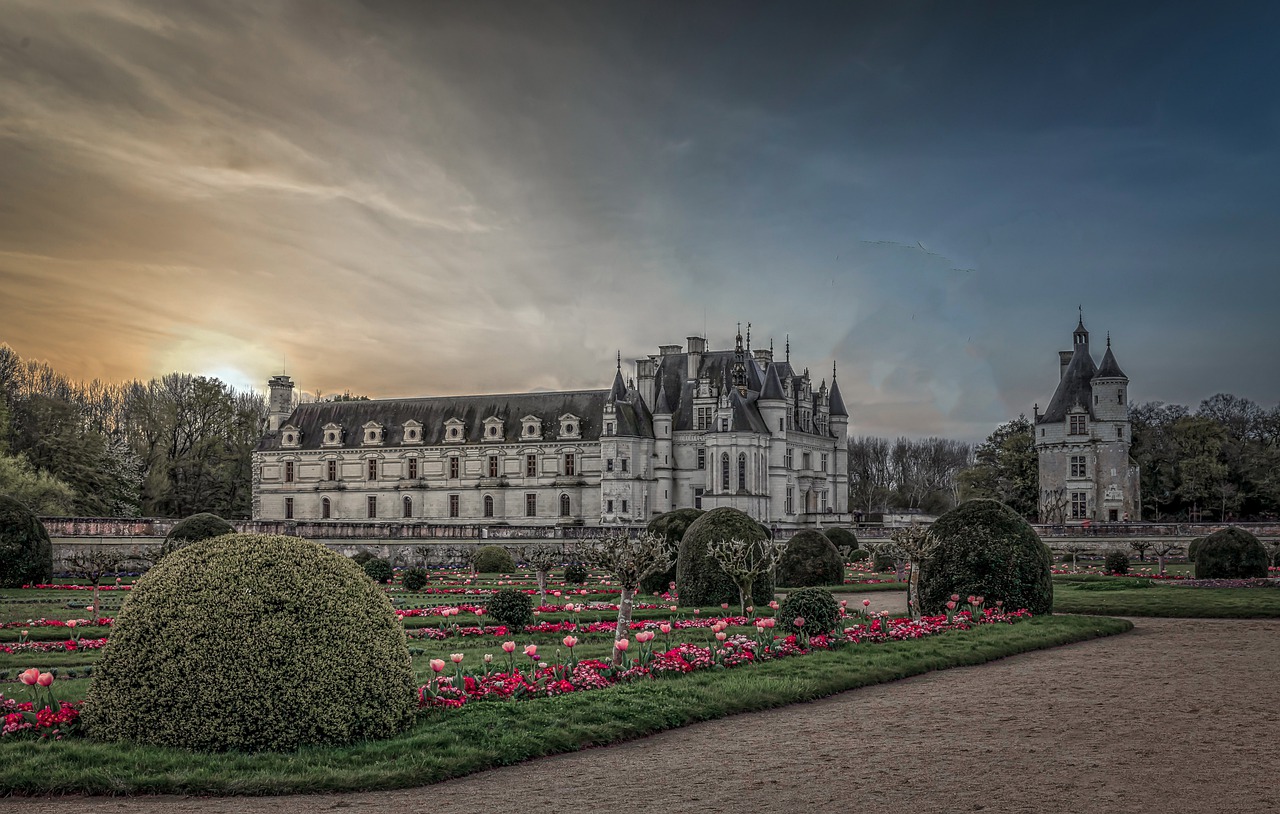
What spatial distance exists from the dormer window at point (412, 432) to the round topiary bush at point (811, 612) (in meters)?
53.3

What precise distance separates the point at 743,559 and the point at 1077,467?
4576 centimetres

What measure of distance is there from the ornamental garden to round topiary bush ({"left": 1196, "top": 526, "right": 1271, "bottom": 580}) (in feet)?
31.8

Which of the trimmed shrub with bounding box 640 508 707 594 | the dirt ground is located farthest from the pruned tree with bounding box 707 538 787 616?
the dirt ground

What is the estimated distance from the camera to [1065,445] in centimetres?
5925

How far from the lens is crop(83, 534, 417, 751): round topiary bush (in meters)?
8.17

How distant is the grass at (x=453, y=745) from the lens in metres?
7.66

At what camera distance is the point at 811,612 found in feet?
48.9

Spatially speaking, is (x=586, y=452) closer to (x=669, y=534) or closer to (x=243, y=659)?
(x=669, y=534)

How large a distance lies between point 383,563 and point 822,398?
132ft

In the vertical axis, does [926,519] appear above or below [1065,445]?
below

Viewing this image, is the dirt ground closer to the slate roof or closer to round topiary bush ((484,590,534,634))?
round topiary bush ((484,590,534,634))

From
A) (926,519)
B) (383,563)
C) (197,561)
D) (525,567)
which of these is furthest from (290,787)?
(926,519)

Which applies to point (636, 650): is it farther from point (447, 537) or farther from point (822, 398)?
point (822, 398)

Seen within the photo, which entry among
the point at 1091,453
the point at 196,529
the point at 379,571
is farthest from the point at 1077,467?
the point at 196,529
